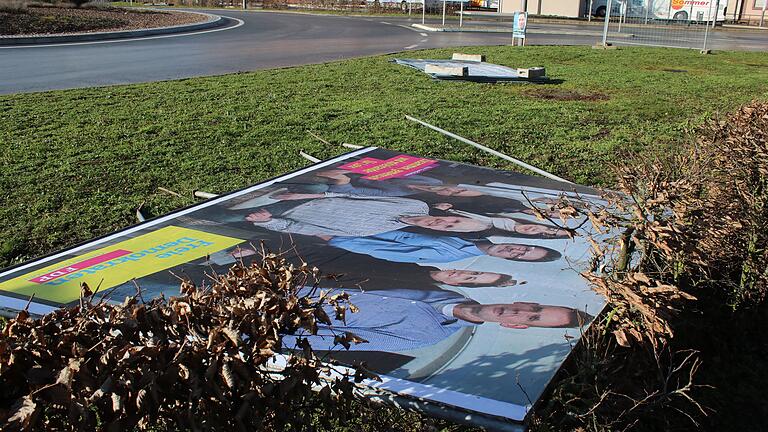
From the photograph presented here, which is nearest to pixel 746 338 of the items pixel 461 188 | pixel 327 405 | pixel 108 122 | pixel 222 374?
pixel 461 188

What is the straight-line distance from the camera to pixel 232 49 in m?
19.4

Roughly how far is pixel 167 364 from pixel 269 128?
7.80 m

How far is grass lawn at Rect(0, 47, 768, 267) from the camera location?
6.96 m

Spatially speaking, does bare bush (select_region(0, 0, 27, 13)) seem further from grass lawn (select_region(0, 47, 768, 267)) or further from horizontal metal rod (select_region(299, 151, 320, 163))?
horizontal metal rod (select_region(299, 151, 320, 163))

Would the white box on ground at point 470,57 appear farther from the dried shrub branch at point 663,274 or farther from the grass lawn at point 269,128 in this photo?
the dried shrub branch at point 663,274

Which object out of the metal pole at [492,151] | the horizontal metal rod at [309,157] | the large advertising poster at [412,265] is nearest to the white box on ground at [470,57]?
the metal pole at [492,151]

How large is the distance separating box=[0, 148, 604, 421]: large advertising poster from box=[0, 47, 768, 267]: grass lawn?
934 mm

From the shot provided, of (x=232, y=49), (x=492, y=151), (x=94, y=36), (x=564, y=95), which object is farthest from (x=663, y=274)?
(x=94, y=36)

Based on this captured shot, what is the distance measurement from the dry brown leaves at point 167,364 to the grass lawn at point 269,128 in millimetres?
4012

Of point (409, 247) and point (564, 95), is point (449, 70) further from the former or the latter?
point (409, 247)

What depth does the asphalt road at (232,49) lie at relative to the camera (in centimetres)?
1410

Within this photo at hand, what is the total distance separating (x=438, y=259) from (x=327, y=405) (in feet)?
9.51

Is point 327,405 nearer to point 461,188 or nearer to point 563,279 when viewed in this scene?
point 563,279

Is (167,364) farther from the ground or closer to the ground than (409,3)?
closer to the ground
